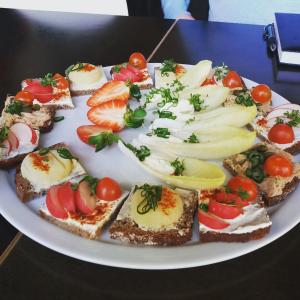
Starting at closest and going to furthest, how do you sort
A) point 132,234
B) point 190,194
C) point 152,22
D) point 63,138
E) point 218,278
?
1. point 218,278
2. point 132,234
3. point 190,194
4. point 63,138
5. point 152,22

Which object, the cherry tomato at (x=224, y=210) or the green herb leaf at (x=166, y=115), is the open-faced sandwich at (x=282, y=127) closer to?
the green herb leaf at (x=166, y=115)

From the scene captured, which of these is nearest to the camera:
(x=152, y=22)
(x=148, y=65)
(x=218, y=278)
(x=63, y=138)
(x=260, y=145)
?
(x=218, y=278)

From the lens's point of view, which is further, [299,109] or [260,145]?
[299,109]

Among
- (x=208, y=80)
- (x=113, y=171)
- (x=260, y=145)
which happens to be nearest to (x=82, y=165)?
(x=113, y=171)

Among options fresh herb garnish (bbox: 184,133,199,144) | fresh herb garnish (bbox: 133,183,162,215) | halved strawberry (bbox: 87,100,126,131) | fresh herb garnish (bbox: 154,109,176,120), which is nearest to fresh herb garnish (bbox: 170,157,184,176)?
fresh herb garnish (bbox: 184,133,199,144)

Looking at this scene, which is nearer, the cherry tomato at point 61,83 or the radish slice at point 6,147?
the radish slice at point 6,147

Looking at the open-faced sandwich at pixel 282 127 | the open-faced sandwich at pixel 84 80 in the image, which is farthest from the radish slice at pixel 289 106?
the open-faced sandwich at pixel 84 80

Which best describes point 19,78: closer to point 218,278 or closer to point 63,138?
point 63,138
